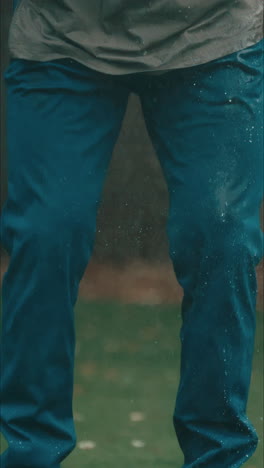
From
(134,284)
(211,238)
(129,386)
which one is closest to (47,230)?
(211,238)

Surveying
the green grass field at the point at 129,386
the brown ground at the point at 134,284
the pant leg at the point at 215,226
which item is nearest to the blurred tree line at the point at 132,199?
the brown ground at the point at 134,284

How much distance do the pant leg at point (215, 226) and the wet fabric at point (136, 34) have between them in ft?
0.12

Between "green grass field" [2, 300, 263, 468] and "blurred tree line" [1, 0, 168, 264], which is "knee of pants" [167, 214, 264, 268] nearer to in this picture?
"green grass field" [2, 300, 263, 468]

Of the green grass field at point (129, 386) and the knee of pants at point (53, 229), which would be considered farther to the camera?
the green grass field at point (129, 386)

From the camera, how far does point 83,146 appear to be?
2193mm

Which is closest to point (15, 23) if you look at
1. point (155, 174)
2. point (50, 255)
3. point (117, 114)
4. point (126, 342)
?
point (117, 114)

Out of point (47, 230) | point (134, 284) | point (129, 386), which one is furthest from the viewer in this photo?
point (134, 284)

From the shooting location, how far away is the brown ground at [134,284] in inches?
154

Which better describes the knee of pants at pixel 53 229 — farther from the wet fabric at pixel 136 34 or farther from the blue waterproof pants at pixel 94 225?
the wet fabric at pixel 136 34

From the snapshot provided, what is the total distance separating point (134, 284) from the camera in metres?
3.94

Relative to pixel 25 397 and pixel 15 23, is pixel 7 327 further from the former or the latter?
pixel 15 23

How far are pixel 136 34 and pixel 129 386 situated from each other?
1.24 meters

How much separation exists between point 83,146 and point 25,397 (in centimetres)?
44

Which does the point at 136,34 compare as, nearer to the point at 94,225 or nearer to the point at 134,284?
the point at 94,225
